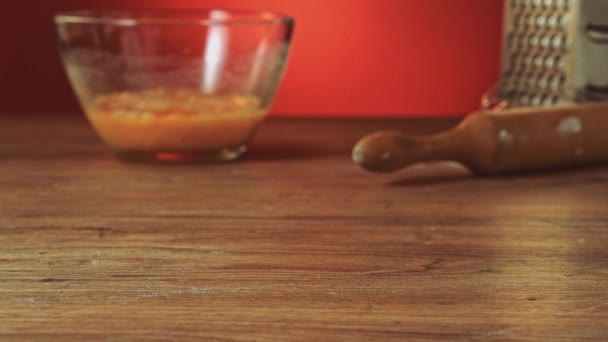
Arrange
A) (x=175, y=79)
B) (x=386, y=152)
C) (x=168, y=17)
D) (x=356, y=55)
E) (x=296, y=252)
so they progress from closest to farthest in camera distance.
A: (x=296, y=252), (x=386, y=152), (x=175, y=79), (x=168, y=17), (x=356, y=55)

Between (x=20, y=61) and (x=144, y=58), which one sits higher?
(x=144, y=58)

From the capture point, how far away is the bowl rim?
3.35 feet

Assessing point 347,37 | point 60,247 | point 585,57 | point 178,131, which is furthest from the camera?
point 347,37

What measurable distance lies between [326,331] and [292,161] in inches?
23.4

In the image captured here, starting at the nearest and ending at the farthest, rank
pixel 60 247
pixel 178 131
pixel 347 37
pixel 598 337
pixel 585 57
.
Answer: pixel 598 337
pixel 60 247
pixel 178 131
pixel 585 57
pixel 347 37

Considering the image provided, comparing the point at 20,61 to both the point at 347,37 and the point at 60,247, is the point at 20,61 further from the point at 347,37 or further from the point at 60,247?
the point at 60,247

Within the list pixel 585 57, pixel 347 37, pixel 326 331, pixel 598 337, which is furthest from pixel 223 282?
pixel 347 37

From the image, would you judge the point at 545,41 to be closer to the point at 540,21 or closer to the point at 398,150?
the point at 540,21

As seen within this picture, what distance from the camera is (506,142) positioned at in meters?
0.93

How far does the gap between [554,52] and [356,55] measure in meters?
0.43

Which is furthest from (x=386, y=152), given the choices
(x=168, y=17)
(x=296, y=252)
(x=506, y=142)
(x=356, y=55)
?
(x=356, y=55)

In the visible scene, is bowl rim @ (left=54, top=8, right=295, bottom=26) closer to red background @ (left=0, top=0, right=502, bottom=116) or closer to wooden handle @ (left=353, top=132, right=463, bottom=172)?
wooden handle @ (left=353, top=132, right=463, bottom=172)

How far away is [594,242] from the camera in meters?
0.67

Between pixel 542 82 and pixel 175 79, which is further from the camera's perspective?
pixel 542 82
